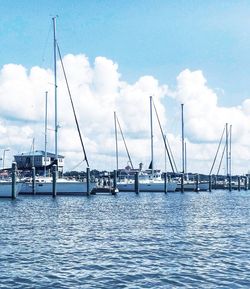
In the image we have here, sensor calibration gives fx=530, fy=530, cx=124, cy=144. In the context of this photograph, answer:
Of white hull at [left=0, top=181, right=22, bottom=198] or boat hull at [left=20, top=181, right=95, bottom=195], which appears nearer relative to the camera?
white hull at [left=0, top=181, right=22, bottom=198]

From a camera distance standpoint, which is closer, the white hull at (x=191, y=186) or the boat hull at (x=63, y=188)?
the boat hull at (x=63, y=188)

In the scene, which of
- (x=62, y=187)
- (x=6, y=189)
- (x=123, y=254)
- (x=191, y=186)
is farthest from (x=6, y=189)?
(x=191, y=186)

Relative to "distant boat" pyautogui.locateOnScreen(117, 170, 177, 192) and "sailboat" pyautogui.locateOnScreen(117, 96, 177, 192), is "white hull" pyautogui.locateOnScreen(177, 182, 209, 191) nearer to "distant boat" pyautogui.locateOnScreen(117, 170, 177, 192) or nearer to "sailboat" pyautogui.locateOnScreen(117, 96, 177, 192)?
"sailboat" pyautogui.locateOnScreen(117, 96, 177, 192)

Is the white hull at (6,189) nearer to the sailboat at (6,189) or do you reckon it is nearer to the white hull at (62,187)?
the sailboat at (6,189)

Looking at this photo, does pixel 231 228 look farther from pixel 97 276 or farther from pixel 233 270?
pixel 97 276

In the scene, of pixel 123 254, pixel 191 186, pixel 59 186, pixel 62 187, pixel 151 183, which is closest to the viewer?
pixel 123 254

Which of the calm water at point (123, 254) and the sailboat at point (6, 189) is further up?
the sailboat at point (6, 189)

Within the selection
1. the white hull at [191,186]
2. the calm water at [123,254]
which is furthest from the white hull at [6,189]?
the white hull at [191,186]

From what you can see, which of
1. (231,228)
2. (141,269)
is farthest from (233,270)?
(231,228)

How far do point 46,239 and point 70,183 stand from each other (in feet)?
180

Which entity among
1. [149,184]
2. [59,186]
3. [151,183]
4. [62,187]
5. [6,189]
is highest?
[151,183]

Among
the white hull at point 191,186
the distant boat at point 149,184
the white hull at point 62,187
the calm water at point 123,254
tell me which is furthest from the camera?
the white hull at point 191,186

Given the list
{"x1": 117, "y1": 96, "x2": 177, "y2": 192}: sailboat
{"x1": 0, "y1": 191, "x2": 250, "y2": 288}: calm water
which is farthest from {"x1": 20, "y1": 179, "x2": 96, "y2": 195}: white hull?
{"x1": 0, "y1": 191, "x2": 250, "y2": 288}: calm water

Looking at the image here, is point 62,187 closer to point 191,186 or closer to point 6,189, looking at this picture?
point 6,189
